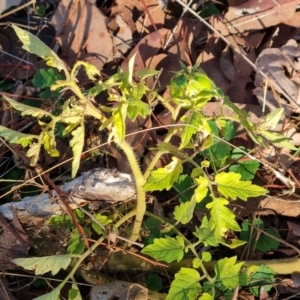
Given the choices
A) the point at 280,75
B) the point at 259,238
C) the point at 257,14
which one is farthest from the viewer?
the point at 257,14

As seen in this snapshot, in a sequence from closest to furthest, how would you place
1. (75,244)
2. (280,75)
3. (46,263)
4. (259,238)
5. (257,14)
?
(46,263) < (75,244) < (259,238) < (280,75) < (257,14)

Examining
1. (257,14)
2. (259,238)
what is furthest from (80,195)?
(257,14)

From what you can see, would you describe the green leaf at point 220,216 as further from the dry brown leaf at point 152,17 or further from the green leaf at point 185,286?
the dry brown leaf at point 152,17

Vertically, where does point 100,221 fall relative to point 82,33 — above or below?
below

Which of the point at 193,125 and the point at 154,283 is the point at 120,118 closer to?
the point at 193,125

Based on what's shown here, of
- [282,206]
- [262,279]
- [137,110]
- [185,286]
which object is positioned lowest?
[262,279]

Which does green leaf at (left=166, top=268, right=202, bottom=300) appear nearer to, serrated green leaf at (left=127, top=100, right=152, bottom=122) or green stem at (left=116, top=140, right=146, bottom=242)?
green stem at (left=116, top=140, right=146, bottom=242)

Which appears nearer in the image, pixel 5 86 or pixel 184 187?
pixel 184 187
